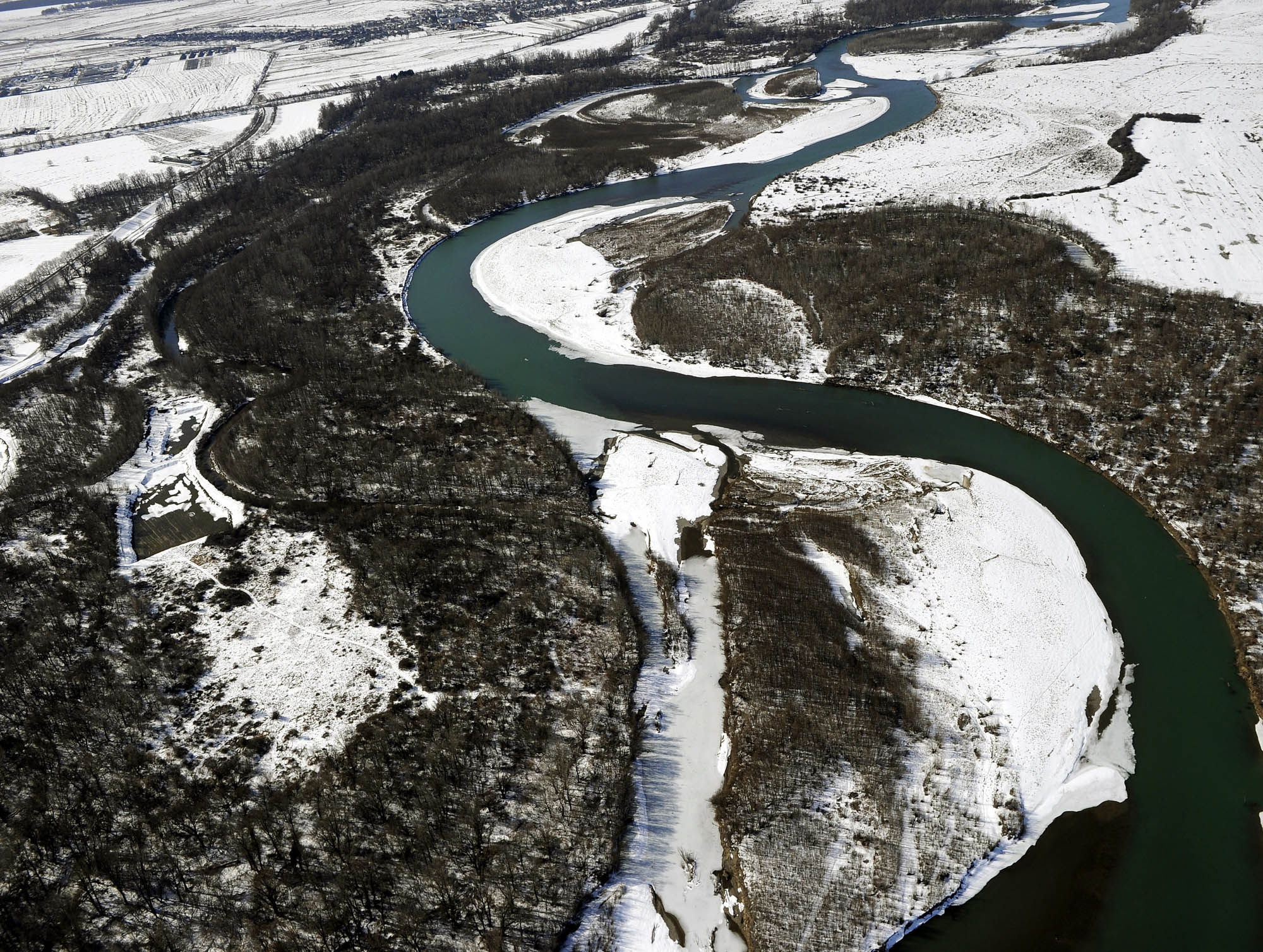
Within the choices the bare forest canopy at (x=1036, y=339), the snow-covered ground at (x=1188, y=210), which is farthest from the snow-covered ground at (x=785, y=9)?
the bare forest canopy at (x=1036, y=339)

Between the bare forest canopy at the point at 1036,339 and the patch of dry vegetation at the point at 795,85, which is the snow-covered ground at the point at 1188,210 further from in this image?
the patch of dry vegetation at the point at 795,85

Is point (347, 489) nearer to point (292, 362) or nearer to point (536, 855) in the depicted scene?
point (292, 362)

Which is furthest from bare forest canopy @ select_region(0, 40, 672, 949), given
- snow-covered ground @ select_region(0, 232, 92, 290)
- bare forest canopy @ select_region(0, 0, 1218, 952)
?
snow-covered ground @ select_region(0, 232, 92, 290)

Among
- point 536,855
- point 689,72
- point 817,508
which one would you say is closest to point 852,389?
point 817,508

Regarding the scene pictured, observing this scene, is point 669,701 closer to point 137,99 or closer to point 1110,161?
point 1110,161

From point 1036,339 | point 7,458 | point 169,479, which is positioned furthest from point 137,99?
point 1036,339

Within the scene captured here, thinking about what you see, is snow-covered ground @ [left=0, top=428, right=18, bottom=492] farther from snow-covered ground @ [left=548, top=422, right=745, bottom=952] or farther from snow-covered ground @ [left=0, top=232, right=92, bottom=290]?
snow-covered ground @ [left=548, top=422, right=745, bottom=952]
